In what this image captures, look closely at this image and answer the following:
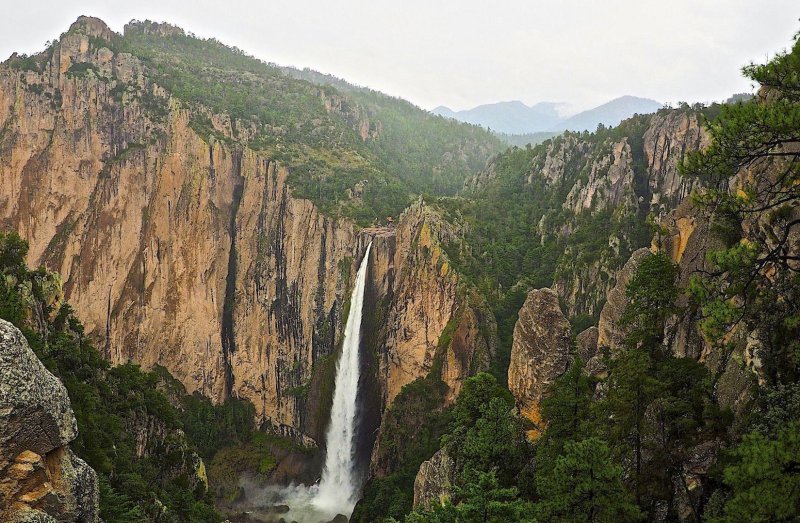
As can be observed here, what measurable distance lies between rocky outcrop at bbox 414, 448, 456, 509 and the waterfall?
64.1ft

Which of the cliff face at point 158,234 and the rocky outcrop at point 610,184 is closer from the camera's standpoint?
the rocky outcrop at point 610,184

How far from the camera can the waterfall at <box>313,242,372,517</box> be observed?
51.8 metres

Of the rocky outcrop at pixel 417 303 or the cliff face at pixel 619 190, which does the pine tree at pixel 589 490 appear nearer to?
the cliff face at pixel 619 190

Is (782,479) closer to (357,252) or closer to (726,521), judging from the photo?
(726,521)

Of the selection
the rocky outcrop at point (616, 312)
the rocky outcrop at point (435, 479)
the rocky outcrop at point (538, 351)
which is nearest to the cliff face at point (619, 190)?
the rocky outcrop at point (538, 351)

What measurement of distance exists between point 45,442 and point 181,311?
55.5m

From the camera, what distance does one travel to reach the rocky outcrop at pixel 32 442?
12711 mm

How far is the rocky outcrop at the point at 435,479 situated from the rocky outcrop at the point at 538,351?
628 cm

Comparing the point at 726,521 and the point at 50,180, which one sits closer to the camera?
the point at 726,521

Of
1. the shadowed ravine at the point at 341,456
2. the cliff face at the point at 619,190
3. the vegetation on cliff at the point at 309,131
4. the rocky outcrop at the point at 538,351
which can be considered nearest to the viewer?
the rocky outcrop at the point at 538,351

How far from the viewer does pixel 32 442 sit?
13.3m

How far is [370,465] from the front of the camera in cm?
5106

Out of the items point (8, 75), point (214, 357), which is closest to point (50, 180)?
point (8, 75)

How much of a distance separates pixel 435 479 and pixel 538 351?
9880mm
